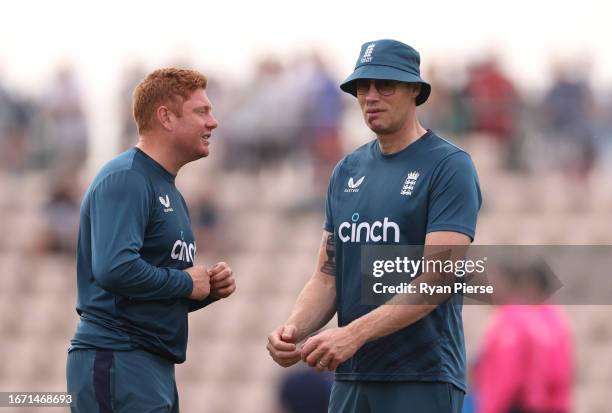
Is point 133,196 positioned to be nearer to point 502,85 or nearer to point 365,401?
point 365,401

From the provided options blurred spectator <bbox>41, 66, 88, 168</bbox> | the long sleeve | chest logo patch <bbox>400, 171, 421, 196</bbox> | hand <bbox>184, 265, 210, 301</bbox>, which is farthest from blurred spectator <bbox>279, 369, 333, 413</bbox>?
blurred spectator <bbox>41, 66, 88, 168</bbox>

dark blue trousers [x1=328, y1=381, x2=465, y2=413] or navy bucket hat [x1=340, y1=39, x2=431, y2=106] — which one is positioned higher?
navy bucket hat [x1=340, y1=39, x2=431, y2=106]

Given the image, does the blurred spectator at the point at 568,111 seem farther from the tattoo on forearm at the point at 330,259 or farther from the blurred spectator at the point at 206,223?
the tattoo on forearm at the point at 330,259

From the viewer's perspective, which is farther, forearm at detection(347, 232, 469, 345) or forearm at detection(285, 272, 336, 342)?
forearm at detection(285, 272, 336, 342)

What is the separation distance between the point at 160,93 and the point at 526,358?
11.0ft

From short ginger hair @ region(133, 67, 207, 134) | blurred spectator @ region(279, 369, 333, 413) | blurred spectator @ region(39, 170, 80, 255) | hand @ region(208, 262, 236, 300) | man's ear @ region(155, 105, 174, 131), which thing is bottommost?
blurred spectator @ region(279, 369, 333, 413)

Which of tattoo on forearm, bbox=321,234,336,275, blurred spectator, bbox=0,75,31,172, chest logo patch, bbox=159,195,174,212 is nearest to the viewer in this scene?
chest logo patch, bbox=159,195,174,212

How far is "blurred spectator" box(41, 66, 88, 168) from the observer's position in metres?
16.2

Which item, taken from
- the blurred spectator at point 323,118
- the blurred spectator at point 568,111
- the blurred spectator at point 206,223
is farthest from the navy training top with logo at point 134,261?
the blurred spectator at point 568,111

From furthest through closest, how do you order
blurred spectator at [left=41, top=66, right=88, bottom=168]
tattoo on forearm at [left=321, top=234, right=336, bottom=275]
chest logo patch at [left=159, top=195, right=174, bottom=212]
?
blurred spectator at [left=41, top=66, right=88, bottom=168] → tattoo on forearm at [left=321, top=234, right=336, bottom=275] → chest logo patch at [left=159, top=195, right=174, bottom=212]

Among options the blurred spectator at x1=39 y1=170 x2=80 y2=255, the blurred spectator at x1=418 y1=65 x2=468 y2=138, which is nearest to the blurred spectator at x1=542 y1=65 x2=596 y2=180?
the blurred spectator at x1=418 y1=65 x2=468 y2=138

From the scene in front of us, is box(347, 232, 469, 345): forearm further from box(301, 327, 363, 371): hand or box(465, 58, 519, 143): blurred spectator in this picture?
box(465, 58, 519, 143): blurred spectator

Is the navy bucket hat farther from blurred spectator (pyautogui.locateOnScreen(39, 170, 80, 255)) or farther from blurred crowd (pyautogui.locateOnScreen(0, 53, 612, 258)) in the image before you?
blurred spectator (pyautogui.locateOnScreen(39, 170, 80, 255))

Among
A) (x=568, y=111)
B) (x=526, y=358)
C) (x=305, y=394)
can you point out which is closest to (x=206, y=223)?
(x=568, y=111)
